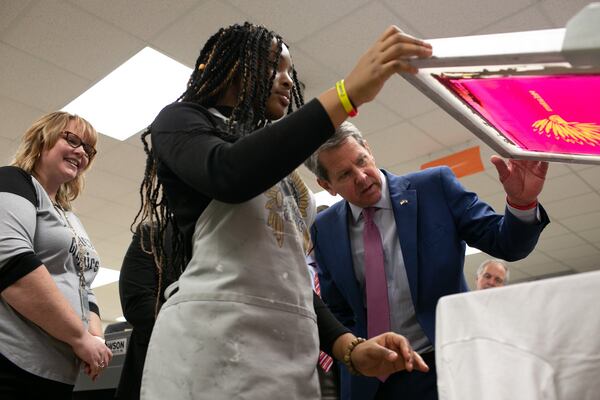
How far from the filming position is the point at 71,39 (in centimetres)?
303

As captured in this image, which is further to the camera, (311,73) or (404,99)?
(404,99)

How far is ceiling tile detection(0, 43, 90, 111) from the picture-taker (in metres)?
3.22

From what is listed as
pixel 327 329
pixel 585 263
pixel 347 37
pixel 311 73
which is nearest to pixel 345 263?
pixel 327 329

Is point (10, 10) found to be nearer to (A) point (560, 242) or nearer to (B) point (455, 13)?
(B) point (455, 13)

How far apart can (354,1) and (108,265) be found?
5.88m

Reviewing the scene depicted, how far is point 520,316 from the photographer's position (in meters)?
0.54

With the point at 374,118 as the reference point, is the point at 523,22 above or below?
above

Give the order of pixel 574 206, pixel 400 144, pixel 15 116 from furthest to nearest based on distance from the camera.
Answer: pixel 574 206 < pixel 400 144 < pixel 15 116

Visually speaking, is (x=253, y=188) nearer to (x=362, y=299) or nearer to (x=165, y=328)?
(x=165, y=328)

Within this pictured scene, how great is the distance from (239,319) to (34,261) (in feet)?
2.45

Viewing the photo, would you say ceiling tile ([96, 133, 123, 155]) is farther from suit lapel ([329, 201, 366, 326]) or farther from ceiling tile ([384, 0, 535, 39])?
suit lapel ([329, 201, 366, 326])

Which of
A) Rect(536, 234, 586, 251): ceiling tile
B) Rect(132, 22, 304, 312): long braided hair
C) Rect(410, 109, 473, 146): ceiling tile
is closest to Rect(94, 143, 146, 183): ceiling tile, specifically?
Rect(410, 109, 473, 146): ceiling tile

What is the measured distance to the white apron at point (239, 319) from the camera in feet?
2.40

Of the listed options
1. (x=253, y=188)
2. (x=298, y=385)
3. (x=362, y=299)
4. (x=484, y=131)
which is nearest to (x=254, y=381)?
(x=298, y=385)
